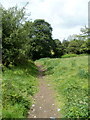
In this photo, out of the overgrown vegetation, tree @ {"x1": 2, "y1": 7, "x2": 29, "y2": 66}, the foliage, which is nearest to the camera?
the overgrown vegetation

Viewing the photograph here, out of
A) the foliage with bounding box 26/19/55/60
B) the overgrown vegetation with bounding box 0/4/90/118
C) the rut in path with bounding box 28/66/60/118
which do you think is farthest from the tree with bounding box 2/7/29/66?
the foliage with bounding box 26/19/55/60

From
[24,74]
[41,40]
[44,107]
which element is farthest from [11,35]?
[41,40]

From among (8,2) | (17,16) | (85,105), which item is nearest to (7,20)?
(17,16)

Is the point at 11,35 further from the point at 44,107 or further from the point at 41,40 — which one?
the point at 41,40

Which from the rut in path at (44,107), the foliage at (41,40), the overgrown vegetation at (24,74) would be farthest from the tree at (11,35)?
the foliage at (41,40)

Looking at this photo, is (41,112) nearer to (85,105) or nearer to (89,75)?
(85,105)

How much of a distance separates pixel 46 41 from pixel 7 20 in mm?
27522

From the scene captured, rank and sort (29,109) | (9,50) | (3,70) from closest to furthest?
1. (29,109)
2. (3,70)
3. (9,50)

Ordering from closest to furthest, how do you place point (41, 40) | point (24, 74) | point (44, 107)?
point (44, 107)
point (24, 74)
point (41, 40)

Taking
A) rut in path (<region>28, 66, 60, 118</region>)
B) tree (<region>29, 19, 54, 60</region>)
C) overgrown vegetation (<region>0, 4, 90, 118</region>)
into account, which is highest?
tree (<region>29, 19, 54, 60</region>)

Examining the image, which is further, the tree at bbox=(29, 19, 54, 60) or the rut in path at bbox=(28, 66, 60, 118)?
the tree at bbox=(29, 19, 54, 60)

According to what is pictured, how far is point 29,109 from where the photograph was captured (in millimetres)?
5914

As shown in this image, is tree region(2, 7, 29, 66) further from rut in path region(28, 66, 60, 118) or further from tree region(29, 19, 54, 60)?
tree region(29, 19, 54, 60)

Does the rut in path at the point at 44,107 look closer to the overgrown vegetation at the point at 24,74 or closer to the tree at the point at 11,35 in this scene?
the overgrown vegetation at the point at 24,74
